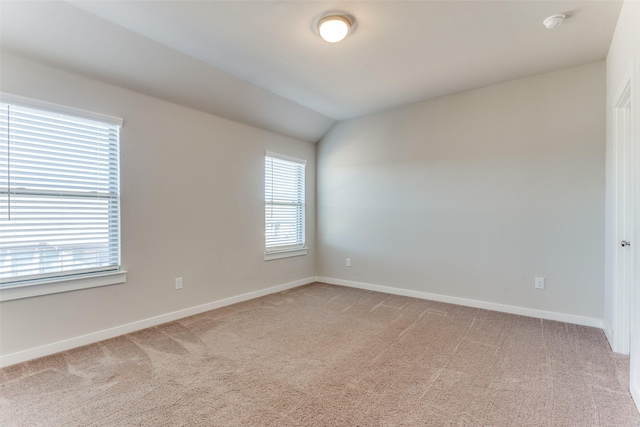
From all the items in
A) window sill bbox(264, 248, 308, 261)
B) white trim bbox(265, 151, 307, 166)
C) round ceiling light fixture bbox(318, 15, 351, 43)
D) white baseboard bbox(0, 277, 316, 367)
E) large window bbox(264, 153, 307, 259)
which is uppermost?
round ceiling light fixture bbox(318, 15, 351, 43)

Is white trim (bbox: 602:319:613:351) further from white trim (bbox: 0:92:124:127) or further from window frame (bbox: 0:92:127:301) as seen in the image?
white trim (bbox: 0:92:124:127)

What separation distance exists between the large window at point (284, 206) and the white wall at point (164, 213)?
0.54 feet

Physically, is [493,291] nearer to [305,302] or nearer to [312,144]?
[305,302]

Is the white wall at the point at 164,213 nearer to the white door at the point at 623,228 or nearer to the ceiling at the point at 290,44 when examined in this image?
the ceiling at the point at 290,44

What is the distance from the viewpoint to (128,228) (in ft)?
9.71

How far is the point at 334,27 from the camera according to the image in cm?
236

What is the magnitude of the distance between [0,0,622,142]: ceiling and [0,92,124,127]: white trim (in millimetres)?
326

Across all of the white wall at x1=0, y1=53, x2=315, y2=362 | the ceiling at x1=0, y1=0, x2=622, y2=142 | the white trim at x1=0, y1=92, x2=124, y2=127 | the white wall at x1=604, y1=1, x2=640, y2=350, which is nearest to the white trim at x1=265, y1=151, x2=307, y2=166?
the white wall at x1=0, y1=53, x2=315, y2=362

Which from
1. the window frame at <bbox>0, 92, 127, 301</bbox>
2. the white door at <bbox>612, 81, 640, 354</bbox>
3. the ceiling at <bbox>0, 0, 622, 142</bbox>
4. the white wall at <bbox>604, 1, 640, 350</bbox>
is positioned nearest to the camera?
the white wall at <bbox>604, 1, 640, 350</bbox>

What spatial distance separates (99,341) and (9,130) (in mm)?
1851

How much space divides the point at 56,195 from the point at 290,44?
2352 mm

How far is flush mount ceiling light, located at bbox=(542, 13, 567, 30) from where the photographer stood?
7.56 feet

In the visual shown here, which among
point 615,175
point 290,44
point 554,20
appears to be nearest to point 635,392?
point 615,175

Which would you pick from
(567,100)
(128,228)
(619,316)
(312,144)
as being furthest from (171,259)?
(567,100)
